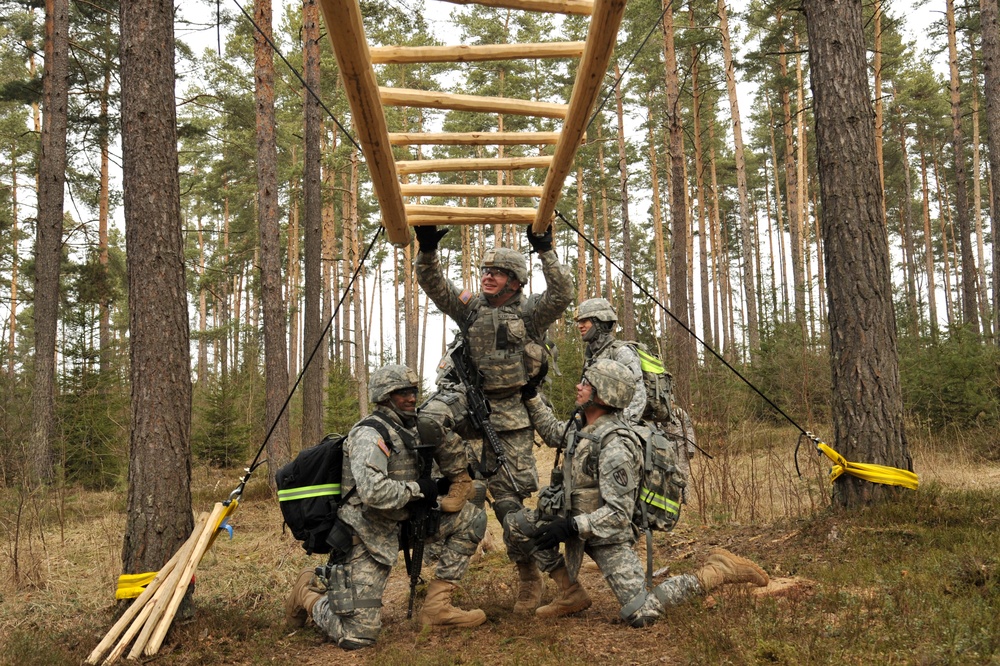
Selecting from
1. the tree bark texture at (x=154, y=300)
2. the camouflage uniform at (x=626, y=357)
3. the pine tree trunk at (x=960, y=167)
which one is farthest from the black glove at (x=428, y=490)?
the pine tree trunk at (x=960, y=167)

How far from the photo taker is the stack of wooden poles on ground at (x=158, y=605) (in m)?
4.21

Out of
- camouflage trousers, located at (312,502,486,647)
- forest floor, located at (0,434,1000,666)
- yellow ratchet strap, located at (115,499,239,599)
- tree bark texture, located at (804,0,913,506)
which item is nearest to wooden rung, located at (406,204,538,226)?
camouflage trousers, located at (312,502,486,647)

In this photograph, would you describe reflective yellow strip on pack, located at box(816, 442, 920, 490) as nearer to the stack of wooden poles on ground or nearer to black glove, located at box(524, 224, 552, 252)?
black glove, located at box(524, 224, 552, 252)

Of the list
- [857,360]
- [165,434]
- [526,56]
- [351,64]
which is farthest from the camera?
[857,360]

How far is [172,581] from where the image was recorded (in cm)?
449

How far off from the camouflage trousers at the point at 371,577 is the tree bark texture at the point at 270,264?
20.4ft

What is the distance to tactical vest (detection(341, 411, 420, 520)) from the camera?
5086 mm

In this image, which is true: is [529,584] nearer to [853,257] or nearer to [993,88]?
[853,257]

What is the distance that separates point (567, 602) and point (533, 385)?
5.87ft

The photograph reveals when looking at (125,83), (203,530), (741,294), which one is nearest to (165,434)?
(203,530)

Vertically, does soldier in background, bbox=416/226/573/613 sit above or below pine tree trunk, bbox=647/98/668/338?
below

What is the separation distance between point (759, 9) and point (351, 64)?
77.8ft

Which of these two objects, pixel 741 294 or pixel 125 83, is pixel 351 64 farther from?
pixel 741 294

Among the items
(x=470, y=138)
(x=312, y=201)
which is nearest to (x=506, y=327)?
(x=470, y=138)
